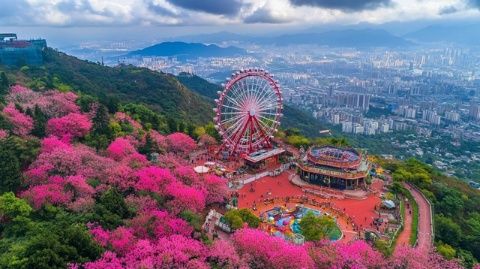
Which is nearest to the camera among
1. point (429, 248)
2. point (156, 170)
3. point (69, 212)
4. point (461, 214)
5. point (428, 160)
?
point (69, 212)

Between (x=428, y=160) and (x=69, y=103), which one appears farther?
(x=428, y=160)

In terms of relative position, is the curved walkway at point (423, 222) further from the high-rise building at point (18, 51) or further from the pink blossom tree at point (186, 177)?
the high-rise building at point (18, 51)

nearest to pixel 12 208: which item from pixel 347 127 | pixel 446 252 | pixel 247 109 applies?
pixel 247 109

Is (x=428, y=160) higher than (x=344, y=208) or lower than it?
lower

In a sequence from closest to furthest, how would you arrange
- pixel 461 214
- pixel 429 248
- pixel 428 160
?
pixel 429 248
pixel 461 214
pixel 428 160

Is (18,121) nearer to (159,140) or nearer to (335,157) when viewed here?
(159,140)

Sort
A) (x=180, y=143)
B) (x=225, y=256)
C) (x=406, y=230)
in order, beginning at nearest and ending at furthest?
1. (x=225, y=256)
2. (x=406, y=230)
3. (x=180, y=143)

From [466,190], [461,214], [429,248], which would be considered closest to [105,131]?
[429,248]

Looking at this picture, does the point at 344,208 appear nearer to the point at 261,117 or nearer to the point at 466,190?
the point at 261,117
